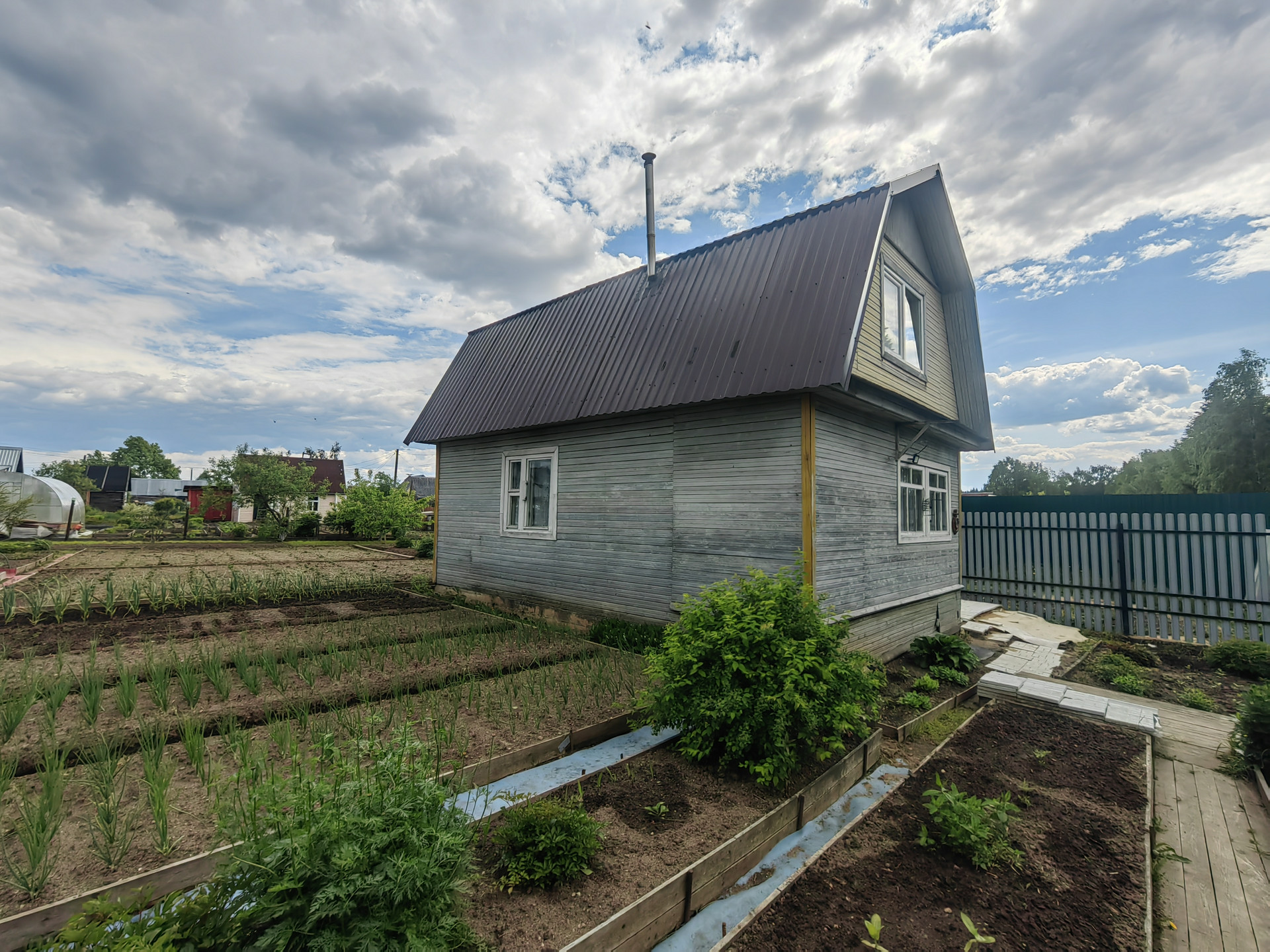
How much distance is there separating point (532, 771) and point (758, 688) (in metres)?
1.64

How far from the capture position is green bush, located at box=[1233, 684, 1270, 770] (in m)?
4.00

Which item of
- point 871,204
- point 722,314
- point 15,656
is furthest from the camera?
point 722,314

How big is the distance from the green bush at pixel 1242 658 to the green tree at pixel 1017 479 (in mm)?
71596

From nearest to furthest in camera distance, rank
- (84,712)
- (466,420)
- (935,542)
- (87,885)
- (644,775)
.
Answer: (87,885)
(644,775)
(84,712)
(935,542)
(466,420)

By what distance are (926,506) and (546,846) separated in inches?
325

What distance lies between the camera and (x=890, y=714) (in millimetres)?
5137

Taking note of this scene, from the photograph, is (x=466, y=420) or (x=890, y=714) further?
(x=466, y=420)

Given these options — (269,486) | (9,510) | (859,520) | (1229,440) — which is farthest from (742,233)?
(1229,440)

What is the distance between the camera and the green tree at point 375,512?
26.2 meters

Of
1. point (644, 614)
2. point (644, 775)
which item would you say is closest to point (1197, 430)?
point (644, 614)

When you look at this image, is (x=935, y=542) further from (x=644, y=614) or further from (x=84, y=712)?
(x=84, y=712)

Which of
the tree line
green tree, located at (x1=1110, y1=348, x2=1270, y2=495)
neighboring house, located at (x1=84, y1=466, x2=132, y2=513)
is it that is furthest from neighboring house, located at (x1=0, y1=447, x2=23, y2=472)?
green tree, located at (x1=1110, y1=348, x2=1270, y2=495)

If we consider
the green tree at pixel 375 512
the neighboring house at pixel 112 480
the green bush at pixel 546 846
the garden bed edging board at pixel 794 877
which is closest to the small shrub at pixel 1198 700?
the garden bed edging board at pixel 794 877

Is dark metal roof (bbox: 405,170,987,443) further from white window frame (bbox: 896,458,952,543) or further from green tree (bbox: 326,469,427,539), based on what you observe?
green tree (bbox: 326,469,427,539)
